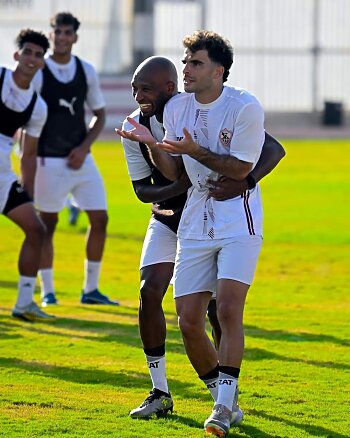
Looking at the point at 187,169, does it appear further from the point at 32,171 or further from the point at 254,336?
the point at 32,171

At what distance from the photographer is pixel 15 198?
11.3 metres

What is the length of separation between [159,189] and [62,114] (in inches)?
207

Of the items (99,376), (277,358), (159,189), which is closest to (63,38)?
(277,358)

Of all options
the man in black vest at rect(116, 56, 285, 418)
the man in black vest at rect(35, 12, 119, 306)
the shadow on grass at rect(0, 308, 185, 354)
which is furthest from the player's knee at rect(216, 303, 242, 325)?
the man in black vest at rect(35, 12, 119, 306)

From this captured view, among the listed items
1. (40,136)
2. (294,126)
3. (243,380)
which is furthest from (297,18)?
(243,380)

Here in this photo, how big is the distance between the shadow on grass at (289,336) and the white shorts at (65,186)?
2374 mm

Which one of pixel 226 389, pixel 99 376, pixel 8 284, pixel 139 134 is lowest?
pixel 8 284

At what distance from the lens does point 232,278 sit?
7340mm

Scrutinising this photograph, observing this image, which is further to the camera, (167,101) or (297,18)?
(297,18)

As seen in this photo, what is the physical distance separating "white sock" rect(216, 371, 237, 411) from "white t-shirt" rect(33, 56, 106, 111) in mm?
5933

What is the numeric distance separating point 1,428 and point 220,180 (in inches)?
73.2

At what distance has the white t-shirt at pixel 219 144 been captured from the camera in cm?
730

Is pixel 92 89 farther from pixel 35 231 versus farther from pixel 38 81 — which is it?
pixel 35 231

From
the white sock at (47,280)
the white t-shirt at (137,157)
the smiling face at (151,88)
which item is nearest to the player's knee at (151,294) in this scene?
the white t-shirt at (137,157)
